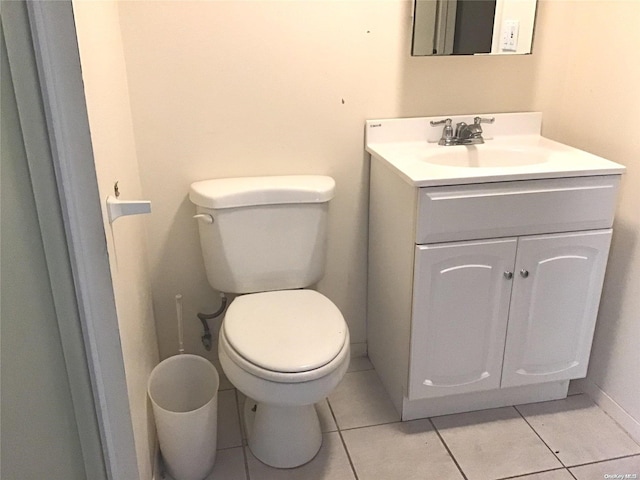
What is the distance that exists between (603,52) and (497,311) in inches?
33.9

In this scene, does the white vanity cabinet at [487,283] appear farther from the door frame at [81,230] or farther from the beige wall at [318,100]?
the door frame at [81,230]

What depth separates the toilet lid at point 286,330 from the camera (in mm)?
1475

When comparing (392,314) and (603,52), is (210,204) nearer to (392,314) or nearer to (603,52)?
(392,314)

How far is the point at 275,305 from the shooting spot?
172 cm

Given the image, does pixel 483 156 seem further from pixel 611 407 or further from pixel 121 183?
pixel 121 183

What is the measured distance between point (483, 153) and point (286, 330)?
901 millimetres

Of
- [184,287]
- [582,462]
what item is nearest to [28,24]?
[184,287]

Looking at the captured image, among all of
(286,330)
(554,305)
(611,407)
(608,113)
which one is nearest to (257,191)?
(286,330)

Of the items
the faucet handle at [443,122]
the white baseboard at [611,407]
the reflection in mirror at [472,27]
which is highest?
the reflection in mirror at [472,27]

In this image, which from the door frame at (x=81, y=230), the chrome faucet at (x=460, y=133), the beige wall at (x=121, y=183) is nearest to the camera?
the door frame at (x=81, y=230)

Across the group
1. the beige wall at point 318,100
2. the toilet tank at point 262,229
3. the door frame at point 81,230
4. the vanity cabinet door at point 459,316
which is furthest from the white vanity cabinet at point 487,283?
the door frame at point 81,230

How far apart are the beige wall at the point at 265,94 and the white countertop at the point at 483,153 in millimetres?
52

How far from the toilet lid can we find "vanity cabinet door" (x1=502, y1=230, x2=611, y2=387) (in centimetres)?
57

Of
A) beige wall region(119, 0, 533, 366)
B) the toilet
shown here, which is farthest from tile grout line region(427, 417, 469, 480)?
beige wall region(119, 0, 533, 366)
